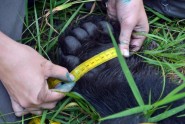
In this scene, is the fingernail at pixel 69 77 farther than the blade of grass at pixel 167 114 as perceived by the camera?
Yes

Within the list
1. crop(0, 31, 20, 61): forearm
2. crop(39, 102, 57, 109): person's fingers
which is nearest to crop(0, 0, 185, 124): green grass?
crop(39, 102, 57, 109): person's fingers

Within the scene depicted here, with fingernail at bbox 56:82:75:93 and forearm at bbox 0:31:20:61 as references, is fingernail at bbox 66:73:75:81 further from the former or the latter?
forearm at bbox 0:31:20:61

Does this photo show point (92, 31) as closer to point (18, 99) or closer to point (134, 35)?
point (134, 35)

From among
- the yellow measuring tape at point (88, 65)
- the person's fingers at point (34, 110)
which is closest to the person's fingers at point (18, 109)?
the person's fingers at point (34, 110)

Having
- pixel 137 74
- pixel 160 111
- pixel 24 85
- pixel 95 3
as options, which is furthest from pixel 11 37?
pixel 160 111

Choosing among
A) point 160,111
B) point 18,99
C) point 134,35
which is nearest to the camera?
point 160,111

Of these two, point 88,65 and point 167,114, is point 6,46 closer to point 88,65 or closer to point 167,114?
point 88,65

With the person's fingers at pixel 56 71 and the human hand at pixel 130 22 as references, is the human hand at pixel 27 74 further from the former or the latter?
the human hand at pixel 130 22
